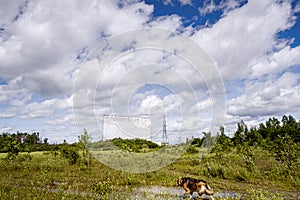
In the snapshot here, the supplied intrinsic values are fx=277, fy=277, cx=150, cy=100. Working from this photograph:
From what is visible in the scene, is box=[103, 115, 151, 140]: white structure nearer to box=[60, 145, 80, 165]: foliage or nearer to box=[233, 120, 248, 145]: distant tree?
box=[60, 145, 80, 165]: foliage

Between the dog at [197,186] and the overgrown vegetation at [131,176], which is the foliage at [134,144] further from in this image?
the dog at [197,186]

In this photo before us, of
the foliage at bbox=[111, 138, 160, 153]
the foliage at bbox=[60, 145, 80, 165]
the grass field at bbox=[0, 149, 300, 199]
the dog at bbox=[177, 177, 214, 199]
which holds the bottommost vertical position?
the grass field at bbox=[0, 149, 300, 199]

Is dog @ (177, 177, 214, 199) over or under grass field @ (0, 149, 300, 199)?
over

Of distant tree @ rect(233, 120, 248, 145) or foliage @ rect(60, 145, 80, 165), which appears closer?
foliage @ rect(60, 145, 80, 165)

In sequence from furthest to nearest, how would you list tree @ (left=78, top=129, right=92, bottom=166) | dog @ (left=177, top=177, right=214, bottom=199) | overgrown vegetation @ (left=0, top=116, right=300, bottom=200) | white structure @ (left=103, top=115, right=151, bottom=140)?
tree @ (left=78, top=129, right=92, bottom=166), white structure @ (left=103, top=115, right=151, bottom=140), overgrown vegetation @ (left=0, top=116, right=300, bottom=200), dog @ (left=177, top=177, right=214, bottom=199)

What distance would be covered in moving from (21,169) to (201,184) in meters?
15.2

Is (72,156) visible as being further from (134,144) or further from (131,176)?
(131,176)

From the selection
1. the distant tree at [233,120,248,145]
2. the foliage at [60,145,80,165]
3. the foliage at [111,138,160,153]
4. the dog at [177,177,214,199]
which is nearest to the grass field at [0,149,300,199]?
the dog at [177,177,214,199]

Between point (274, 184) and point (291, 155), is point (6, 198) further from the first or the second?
point (291, 155)

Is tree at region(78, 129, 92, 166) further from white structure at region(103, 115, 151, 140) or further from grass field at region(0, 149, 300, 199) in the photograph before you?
white structure at region(103, 115, 151, 140)

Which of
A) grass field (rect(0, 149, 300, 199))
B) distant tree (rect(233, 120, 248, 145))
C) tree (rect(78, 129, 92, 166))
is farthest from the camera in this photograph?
distant tree (rect(233, 120, 248, 145))

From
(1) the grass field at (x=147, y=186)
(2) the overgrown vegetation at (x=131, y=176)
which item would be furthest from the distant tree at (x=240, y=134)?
(1) the grass field at (x=147, y=186)

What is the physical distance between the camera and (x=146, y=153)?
93.1 feet

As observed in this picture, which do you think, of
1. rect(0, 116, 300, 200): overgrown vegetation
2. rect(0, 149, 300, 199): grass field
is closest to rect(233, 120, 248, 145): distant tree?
rect(0, 116, 300, 200): overgrown vegetation
